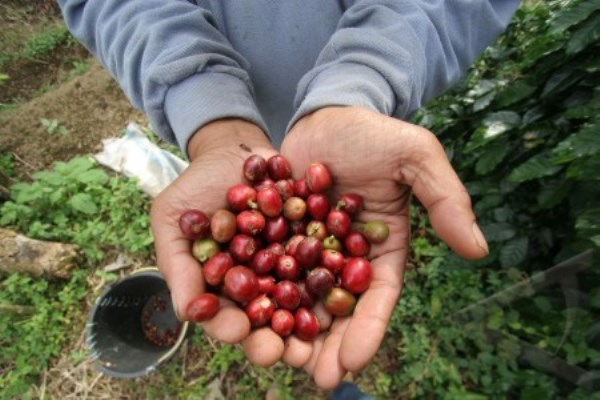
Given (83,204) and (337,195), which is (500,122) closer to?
(337,195)

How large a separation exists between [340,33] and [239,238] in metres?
1.20

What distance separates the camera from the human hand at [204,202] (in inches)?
82.8

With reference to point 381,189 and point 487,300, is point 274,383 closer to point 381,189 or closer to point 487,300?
point 487,300

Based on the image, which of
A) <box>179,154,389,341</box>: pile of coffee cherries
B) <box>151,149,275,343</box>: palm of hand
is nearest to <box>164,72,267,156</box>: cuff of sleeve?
<box>151,149,275,343</box>: palm of hand

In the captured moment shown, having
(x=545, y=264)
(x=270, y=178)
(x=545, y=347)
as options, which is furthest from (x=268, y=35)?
(x=545, y=347)

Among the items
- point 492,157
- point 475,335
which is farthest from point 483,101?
point 475,335

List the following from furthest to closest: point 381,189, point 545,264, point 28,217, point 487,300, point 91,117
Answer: point 91,117
point 28,217
point 487,300
point 545,264
point 381,189

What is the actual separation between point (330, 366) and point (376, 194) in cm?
88

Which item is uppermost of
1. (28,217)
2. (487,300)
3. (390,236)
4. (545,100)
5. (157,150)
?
(545,100)

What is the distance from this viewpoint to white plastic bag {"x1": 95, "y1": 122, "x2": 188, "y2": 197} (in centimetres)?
453

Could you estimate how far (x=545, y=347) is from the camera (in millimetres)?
2705

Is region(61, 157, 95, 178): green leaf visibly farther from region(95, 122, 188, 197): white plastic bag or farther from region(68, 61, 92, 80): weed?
region(68, 61, 92, 80): weed

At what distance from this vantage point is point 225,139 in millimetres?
2488

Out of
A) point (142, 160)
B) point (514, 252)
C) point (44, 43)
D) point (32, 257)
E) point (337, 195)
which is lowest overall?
point (32, 257)
